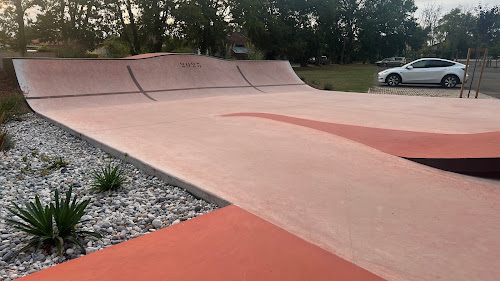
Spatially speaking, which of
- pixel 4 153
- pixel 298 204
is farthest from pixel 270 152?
pixel 4 153

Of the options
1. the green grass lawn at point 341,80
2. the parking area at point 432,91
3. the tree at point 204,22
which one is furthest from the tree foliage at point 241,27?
the parking area at point 432,91

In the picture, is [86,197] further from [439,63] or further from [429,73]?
[439,63]

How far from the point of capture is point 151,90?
1057 cm

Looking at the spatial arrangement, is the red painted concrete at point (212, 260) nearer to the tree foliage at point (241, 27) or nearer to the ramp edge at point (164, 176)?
the ramp edge at point (164, 176)

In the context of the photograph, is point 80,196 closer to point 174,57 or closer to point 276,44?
point 174,57

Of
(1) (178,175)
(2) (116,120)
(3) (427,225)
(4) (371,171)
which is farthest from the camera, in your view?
(2) (116,120)

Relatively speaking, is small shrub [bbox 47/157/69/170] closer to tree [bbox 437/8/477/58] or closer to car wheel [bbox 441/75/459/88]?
car wheel [bbox 441/75/459/88]

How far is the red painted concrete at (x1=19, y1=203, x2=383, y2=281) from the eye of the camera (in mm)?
1787

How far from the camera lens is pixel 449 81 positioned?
15516 millimetres

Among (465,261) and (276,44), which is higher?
(276,44)

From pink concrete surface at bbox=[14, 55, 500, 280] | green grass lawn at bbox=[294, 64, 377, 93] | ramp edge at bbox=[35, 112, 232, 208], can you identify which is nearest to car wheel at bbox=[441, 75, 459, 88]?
green grass lawn at bbox=[294, 64, 377, 93]

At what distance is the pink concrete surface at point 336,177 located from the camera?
2115 mm

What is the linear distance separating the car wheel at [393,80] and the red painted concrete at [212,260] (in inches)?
636

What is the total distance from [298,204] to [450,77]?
15.9 meters
